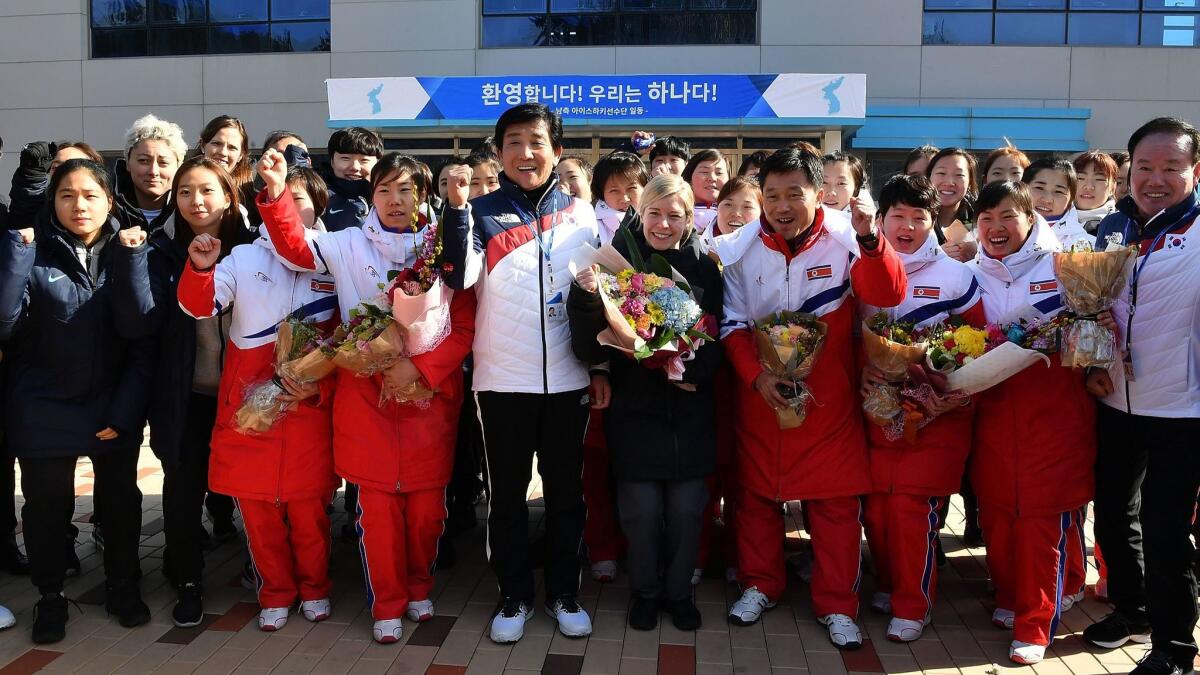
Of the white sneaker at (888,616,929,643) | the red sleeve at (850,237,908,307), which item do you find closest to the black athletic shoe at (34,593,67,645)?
the white sneaker at (888,616,929,643)

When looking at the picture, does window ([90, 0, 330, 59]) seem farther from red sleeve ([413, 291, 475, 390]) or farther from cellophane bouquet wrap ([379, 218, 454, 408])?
cellophane bouquet wrap ([379, 218, 454, 408])

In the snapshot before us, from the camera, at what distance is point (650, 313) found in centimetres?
329

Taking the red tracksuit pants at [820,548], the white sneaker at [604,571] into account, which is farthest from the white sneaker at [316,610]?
the red tracksuit pants at [820,548]

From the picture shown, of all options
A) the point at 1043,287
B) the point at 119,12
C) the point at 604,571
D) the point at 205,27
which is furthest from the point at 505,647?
the point at 119,12

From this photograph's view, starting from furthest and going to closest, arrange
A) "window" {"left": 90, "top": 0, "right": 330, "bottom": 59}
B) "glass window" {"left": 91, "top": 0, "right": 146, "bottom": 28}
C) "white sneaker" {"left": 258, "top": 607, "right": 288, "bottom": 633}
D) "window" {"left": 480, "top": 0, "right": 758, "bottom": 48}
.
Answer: "glass window" {"left": 91, "top": 0, "right": 146, "bottom": 28}
"window" {"left": 90, "top": 0, "right": 330, "bottom": 59}
"window" {"left": 480, "top": 0, "right": 758, "bottom": 48}
"white sneaker" {"left": 258, "top": 607, "right": 288, "bottom": 633}

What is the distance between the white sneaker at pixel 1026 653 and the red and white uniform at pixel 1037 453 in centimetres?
3

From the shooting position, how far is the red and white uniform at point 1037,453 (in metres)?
3.39

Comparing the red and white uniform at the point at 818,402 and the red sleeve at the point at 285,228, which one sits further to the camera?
the red and white uniform at the point at 818,402

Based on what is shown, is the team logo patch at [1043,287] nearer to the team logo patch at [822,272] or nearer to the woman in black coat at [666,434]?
the team logo patch at [822,272]

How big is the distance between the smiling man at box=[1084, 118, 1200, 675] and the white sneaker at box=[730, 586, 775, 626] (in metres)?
1.45

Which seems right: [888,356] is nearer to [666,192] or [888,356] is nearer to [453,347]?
[666,192]

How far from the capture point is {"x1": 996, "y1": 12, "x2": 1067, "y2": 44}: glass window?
14766 millimetres

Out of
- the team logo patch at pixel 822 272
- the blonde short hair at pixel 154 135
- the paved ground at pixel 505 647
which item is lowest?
the paved ground at pixel 505 647

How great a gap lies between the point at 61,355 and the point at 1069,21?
16.4 metres
